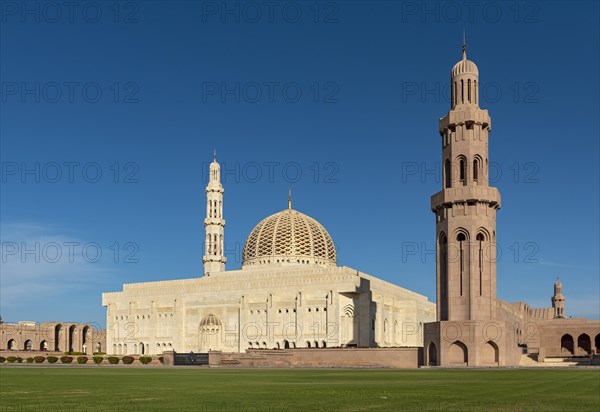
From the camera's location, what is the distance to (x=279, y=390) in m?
17.6

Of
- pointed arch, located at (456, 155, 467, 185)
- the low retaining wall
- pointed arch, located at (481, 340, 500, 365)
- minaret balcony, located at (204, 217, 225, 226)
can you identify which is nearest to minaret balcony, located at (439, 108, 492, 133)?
pointed arch, located at (456, 155, 467, 185)

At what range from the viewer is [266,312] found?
69625 mm

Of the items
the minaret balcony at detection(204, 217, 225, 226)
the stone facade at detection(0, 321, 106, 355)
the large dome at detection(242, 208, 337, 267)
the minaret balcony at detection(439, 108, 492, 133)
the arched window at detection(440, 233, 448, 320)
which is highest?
the minaret balcony at detection(439, 108, 492, 133)

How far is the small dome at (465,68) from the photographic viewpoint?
5050 centimetres

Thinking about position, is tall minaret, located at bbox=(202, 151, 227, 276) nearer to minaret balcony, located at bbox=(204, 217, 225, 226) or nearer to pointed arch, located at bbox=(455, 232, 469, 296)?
minaret balcony, located at bbox=(204, 217, 225, 226)

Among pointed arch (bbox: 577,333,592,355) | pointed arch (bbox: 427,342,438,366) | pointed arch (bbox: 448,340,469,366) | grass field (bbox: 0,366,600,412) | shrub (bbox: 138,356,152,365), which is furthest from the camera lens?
pointed arch (bbox: 577,333,592,355)

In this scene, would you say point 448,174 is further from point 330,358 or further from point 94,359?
point 94,359

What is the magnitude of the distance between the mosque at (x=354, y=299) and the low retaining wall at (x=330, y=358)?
1.85m

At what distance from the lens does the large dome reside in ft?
252

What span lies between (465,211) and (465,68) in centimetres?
1000

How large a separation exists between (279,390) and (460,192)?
108 ft

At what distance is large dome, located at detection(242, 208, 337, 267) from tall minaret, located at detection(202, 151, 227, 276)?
2778mm

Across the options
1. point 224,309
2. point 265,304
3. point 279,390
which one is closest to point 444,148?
point 265,304

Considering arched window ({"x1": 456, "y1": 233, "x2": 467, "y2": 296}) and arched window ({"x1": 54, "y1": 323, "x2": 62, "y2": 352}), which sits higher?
arched window ({"x1": 456, "y1": 233, "x2": 467, "y2": 296})
